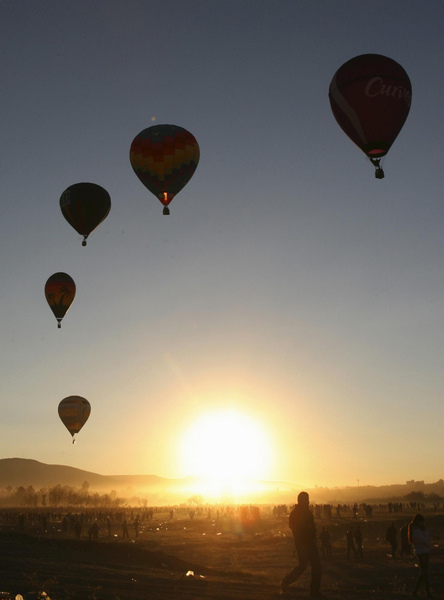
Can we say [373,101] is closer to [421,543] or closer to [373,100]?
[373,100]

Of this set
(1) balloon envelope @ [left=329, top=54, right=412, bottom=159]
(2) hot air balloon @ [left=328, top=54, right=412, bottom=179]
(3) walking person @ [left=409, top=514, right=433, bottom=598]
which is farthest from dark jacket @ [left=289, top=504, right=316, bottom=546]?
(1) balloon envelope @ [left=329, top=54, right=412, bottom=159]

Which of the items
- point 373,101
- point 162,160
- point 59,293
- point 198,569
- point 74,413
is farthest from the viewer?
point 74,413

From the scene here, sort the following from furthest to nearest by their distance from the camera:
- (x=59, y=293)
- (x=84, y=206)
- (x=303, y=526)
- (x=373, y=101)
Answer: (x=59, y=293)
(x=84, y=206)
(x=373, y=101)
(x=303, y=526)

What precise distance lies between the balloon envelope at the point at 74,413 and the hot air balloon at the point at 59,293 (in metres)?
13.8

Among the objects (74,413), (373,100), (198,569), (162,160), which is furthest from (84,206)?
(198,569)

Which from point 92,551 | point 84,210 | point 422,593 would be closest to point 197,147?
point 84,210

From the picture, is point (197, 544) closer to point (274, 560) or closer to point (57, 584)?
point (274, 560)

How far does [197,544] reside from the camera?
4056 centimetres

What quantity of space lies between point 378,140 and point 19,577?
2030 centimetres

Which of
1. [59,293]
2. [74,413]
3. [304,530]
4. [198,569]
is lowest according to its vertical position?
[198,569]

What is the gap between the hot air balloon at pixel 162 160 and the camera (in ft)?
123

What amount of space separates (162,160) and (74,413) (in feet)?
96.8

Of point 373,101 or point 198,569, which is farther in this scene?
point 373,101

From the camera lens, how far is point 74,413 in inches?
2311
